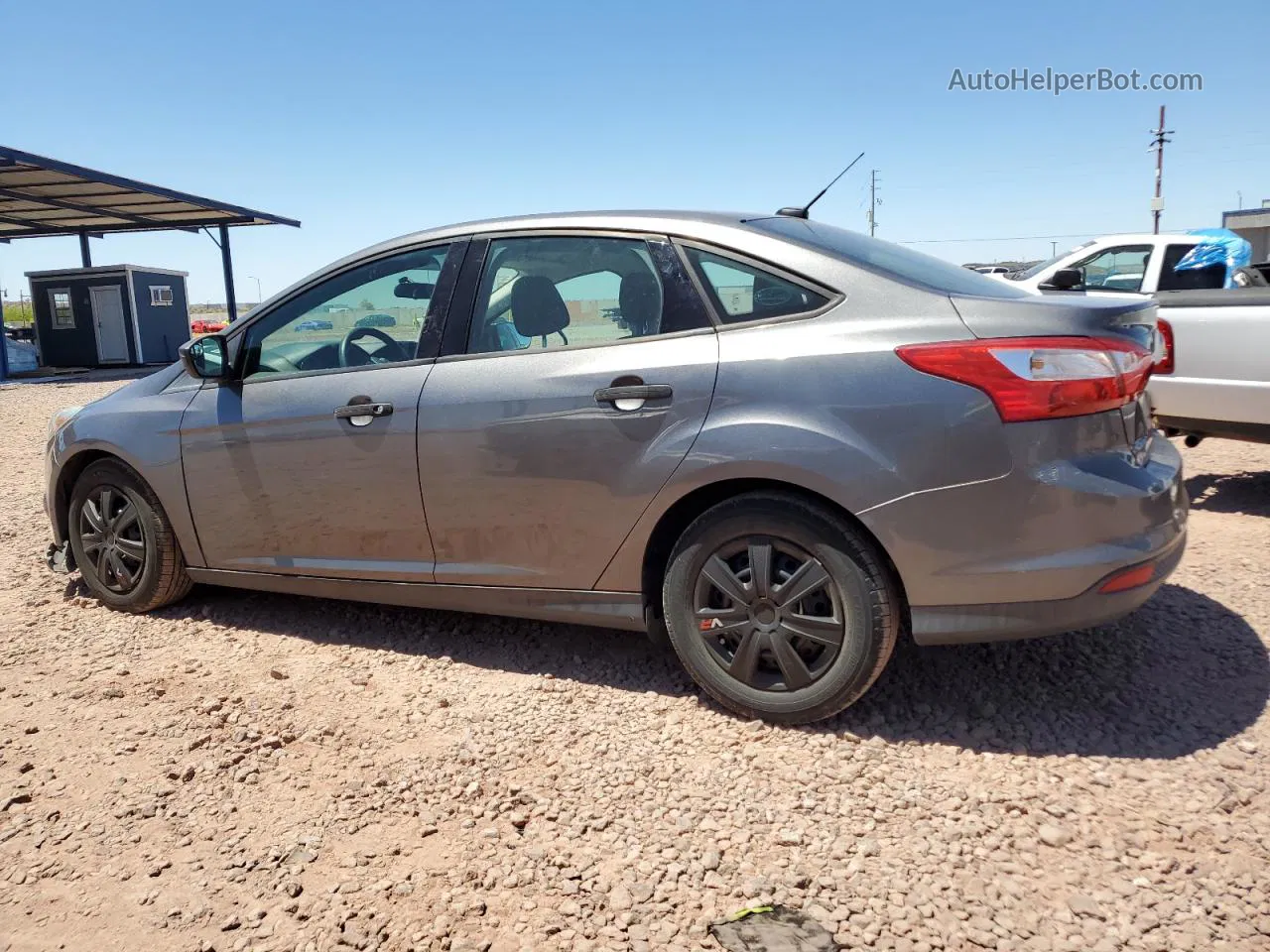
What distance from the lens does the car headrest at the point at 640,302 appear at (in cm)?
325

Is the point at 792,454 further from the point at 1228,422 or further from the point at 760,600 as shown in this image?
the point at 1228,422

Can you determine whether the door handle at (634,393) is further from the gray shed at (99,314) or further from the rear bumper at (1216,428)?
the gray shed at (99,314)

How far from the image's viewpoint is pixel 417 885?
7.89 ft

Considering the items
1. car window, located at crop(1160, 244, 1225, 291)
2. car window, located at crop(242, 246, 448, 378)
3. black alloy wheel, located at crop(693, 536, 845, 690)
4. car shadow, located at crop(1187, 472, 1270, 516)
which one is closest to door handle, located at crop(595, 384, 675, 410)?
black alloy wheel, located at crop(693, 536, 845, 690)

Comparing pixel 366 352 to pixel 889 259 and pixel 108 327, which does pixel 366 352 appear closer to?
pixel 889 259

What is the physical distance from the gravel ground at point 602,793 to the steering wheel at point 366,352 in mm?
1212

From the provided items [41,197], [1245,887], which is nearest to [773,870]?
[1245,887]

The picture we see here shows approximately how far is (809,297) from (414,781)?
195 cm

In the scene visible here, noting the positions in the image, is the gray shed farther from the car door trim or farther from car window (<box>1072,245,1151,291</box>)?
the car door trim

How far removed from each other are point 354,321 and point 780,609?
84.1 inches

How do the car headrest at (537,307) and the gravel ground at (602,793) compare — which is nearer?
the gravel ground at (602,793)

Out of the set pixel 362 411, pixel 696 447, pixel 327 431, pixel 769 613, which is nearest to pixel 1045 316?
pixel 696 447

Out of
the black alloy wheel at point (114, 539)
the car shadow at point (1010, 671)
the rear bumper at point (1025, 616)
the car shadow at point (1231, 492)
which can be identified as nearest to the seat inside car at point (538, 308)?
the car shadow at point (1010, 671)

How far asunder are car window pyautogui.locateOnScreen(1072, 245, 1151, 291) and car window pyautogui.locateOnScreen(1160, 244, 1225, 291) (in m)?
0.18
